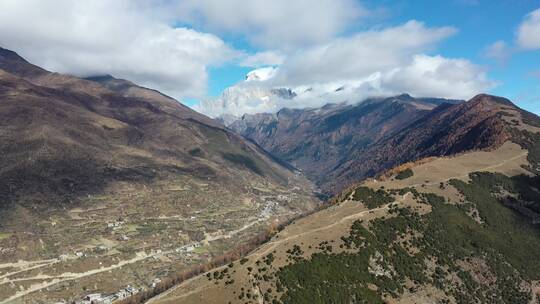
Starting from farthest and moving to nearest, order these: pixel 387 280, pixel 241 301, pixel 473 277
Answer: pixel 473 277, pixel 387 280, pixel 241 301

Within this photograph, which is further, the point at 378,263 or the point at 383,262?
the point at 383,262

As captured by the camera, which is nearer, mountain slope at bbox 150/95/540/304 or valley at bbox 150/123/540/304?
valley at bbox 150/123/540/304

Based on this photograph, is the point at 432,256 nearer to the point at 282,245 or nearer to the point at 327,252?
the point at 327,252

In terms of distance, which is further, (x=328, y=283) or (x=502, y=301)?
(x=502, y=301)

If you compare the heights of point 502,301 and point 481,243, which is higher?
point 481,243

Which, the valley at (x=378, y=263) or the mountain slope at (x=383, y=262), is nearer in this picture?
the valley at (x=378, y=263)

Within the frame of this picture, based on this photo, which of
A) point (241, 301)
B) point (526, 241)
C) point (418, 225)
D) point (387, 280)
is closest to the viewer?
point (241, 301)

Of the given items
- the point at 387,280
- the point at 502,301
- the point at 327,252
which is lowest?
the point at 502,301

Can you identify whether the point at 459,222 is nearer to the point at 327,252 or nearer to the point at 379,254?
the point at 379,254

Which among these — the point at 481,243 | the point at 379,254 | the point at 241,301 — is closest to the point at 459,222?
the point at 481,243
